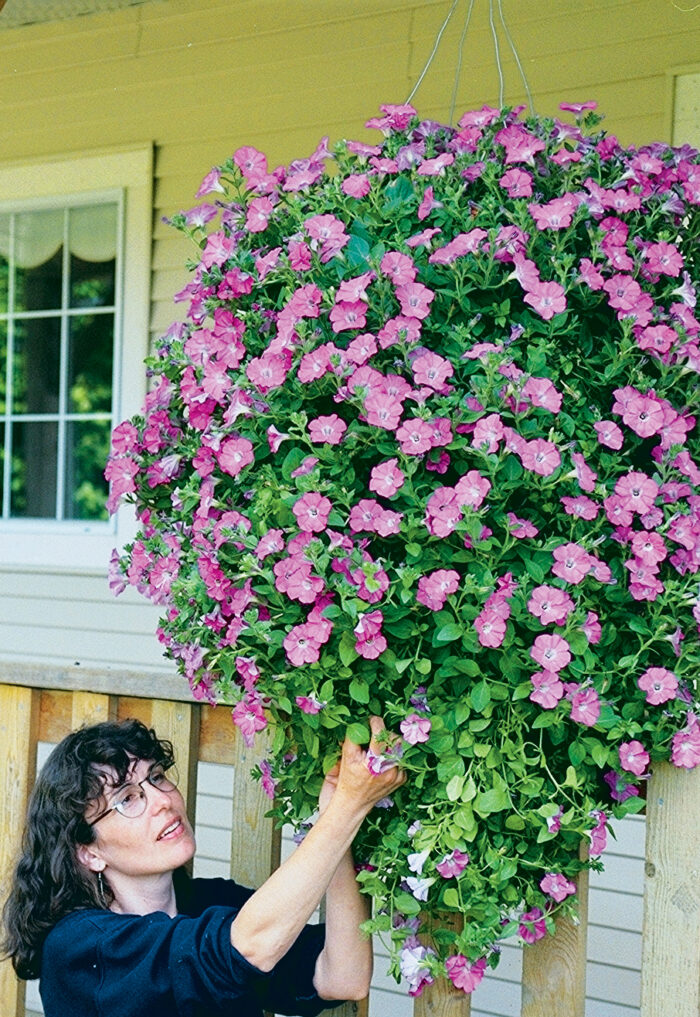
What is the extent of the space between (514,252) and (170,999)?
1.05 metres

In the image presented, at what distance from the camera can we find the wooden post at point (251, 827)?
1822 millimetres

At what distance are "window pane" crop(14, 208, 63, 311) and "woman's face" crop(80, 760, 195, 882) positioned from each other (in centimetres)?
357

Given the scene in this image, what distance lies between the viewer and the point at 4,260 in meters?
5.10

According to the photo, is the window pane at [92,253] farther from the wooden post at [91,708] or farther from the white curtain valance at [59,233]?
the wooden post at [91,708]

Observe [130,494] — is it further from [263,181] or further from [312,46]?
[312,46]

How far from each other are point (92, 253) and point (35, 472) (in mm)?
1019

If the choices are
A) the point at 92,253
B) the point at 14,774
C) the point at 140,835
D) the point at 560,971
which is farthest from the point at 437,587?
the point at 92,253

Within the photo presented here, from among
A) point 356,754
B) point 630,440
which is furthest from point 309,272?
point 356,754

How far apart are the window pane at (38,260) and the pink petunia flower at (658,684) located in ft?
13.5

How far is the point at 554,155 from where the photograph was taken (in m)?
1.34

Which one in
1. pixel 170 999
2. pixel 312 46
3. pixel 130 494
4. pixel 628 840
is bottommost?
pixel 628 840

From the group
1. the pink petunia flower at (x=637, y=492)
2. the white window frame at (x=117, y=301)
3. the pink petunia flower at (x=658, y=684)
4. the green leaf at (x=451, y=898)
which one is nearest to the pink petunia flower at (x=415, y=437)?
the pink petunia flower at (x=637, y=492)

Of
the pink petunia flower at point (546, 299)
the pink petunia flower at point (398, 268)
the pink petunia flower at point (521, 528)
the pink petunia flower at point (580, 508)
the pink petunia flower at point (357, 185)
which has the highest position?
the pink petunia flower at point (357, 185)

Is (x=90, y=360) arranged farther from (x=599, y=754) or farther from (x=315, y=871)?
(x=599, y=754)
